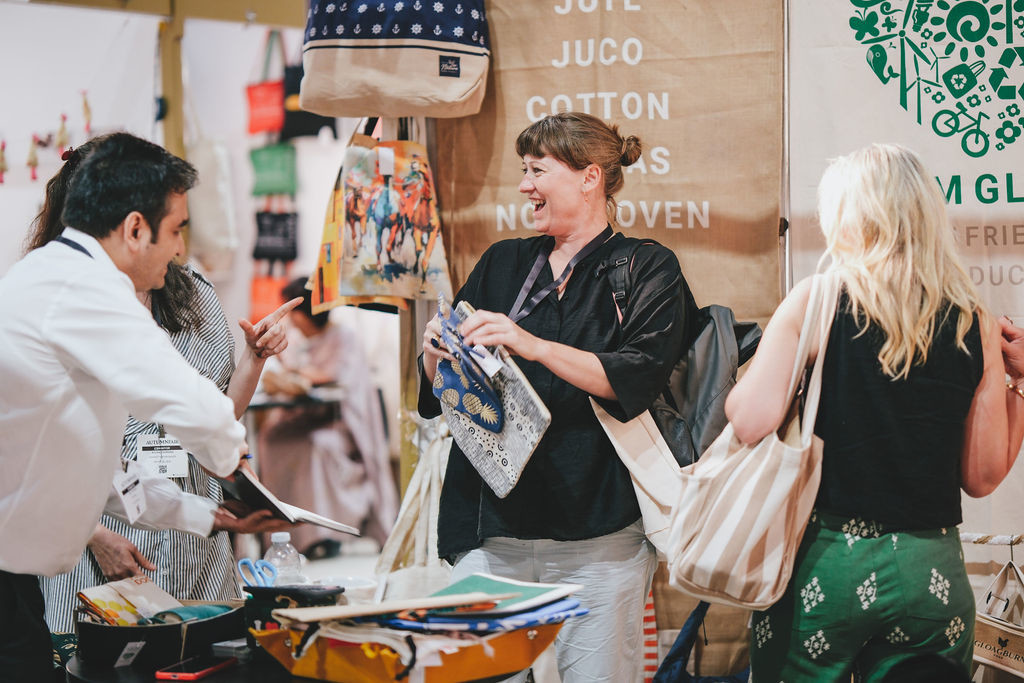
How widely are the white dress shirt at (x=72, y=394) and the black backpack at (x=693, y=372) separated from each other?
1.13m

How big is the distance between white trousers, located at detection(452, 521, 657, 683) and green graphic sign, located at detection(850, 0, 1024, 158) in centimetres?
195

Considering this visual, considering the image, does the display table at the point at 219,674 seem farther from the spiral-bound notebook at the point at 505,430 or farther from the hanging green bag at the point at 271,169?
the hanging green bag at the point at 271,169

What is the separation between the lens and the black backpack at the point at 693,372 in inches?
→ 102

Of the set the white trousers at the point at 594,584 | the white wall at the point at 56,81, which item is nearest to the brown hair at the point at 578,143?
the white trousers at the point at 594,584

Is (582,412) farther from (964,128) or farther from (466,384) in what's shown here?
(964,128)

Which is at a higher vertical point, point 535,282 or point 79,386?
point 535,282

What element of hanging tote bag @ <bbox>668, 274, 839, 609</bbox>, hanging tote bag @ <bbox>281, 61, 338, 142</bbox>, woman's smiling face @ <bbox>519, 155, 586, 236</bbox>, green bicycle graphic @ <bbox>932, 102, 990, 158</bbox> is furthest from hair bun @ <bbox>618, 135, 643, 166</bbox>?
hanging tote bag @ <bbox>281, 61, 338, 142</bbox>

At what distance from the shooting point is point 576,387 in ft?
8.18

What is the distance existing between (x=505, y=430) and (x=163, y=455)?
1020 mm

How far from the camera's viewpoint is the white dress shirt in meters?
1.82

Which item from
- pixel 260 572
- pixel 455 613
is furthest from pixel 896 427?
pixel 260 572

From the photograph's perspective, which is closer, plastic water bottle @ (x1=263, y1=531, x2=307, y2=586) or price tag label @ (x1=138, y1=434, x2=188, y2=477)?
plastic water bottle @ (x1=263, y1=531, x2=307, y2=586)

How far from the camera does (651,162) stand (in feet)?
11.5

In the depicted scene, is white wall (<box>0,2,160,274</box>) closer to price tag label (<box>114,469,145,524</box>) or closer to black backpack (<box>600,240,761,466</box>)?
price tag label (<box>114,469,145,524</box>)
